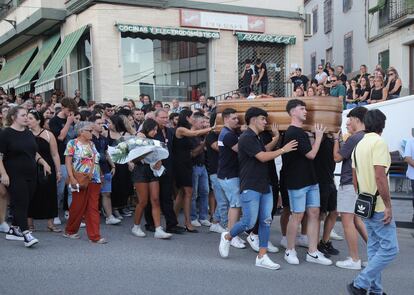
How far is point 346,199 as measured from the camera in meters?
6.29

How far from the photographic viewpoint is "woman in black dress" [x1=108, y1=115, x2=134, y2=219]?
864 centimetres

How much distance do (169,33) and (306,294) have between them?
12.7m

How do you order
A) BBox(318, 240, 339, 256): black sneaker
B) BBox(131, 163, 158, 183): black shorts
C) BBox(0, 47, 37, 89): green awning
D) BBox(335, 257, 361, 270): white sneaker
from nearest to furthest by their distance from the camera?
1. BBox(335, 257, 361, 270): white sneaker
2. BBox(318, 240, 339, 256): black sneaker
3. BBox(131, 163, 158, 183): black shorts
4. BBox(0, 47, 37, 89): green awning

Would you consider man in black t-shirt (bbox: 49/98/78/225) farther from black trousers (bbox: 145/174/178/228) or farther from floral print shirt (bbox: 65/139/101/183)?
black trousers (bbox: 145/174/178/228)

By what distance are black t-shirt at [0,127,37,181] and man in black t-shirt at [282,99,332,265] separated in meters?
3.28

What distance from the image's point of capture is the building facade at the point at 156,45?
635 inches

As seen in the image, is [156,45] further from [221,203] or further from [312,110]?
[312,110]

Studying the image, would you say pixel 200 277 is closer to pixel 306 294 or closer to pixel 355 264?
pixel 306 294

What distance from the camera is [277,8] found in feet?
60.9

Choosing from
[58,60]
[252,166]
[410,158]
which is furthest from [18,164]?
[58,60]

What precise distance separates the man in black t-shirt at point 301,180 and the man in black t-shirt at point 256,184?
0.69 ft

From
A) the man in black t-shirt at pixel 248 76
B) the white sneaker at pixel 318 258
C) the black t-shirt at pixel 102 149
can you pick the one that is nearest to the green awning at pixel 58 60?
the man in black t-shirt at pixel 248 76

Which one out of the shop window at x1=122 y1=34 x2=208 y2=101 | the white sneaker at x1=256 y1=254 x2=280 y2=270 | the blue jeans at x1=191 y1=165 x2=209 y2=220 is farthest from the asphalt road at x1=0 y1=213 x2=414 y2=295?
the shop window at x1=122 y1=34 x2=208 y2=101

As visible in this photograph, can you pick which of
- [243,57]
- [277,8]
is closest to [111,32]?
[243,57]
